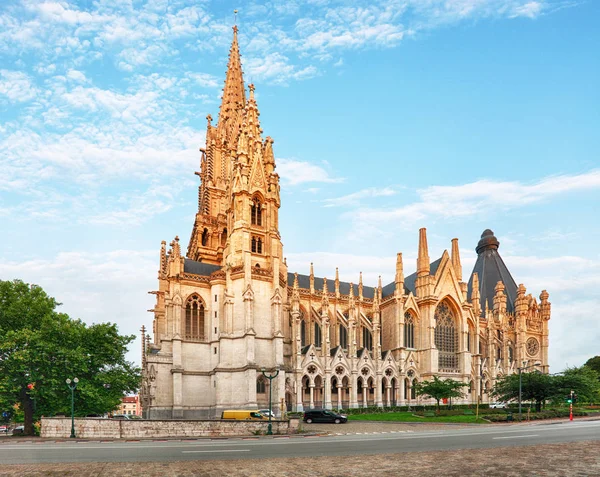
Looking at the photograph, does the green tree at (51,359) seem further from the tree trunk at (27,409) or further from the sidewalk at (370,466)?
the sidewalk at (370,466)

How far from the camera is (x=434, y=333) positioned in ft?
231

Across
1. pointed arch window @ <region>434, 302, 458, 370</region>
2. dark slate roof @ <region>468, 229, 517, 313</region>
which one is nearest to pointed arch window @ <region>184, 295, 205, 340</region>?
pointed arch window @ <region>434, 302, 458, 370</region>

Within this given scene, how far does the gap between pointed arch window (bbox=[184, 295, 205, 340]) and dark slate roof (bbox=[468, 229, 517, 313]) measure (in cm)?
5237

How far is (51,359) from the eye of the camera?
40531 mm

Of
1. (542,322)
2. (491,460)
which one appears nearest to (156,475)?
(491,460)

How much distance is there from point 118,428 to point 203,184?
52.5 metres

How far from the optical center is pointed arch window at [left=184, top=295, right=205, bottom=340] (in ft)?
187

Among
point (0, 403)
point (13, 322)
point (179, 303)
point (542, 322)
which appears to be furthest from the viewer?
point (542, 322)

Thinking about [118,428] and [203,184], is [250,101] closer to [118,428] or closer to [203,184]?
[203,184]

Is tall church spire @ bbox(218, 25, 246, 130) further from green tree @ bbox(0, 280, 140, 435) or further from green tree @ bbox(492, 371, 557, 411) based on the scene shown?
green tree @ bbox(492, 371, 557, 411)

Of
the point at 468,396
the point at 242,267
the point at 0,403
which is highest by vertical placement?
the point at 242,267

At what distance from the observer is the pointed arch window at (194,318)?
5705cm

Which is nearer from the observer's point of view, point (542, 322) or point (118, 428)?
point (118, 428)

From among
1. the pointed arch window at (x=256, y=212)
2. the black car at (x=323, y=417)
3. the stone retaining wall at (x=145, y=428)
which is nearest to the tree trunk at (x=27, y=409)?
the stone retaining wall at (x=145, y=428)
